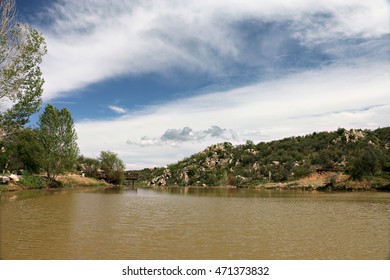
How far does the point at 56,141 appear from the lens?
203ft

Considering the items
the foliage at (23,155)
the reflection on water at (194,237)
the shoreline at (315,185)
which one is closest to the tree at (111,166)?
the shoreline at (315,185)

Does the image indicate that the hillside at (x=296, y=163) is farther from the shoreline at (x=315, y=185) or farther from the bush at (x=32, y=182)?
the bush at (x=32, y=182)

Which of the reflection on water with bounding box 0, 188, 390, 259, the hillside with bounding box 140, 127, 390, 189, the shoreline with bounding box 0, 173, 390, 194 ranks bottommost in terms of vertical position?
the reflection on water with bounding box 0, 188, 390, 259

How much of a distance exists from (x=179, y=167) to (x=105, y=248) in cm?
11023

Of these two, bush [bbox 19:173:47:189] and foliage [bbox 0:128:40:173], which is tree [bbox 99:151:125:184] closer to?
foliage [bbox 0:128:40:173]

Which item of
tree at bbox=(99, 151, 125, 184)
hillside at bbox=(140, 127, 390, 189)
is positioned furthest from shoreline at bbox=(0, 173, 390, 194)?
tree at bbox=(99, 151, 125, 184)

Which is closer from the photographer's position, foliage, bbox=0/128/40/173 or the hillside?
the hillside

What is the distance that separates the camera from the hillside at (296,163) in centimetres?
5266

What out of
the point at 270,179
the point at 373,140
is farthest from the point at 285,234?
the point at 373,140

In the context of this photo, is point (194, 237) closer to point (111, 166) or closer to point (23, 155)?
point (23, 155)

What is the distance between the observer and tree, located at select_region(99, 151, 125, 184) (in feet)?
347

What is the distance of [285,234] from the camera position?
14.7 m

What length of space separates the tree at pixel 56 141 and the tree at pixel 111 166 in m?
41.4

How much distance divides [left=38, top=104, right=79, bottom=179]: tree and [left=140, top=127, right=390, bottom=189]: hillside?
41.2m
